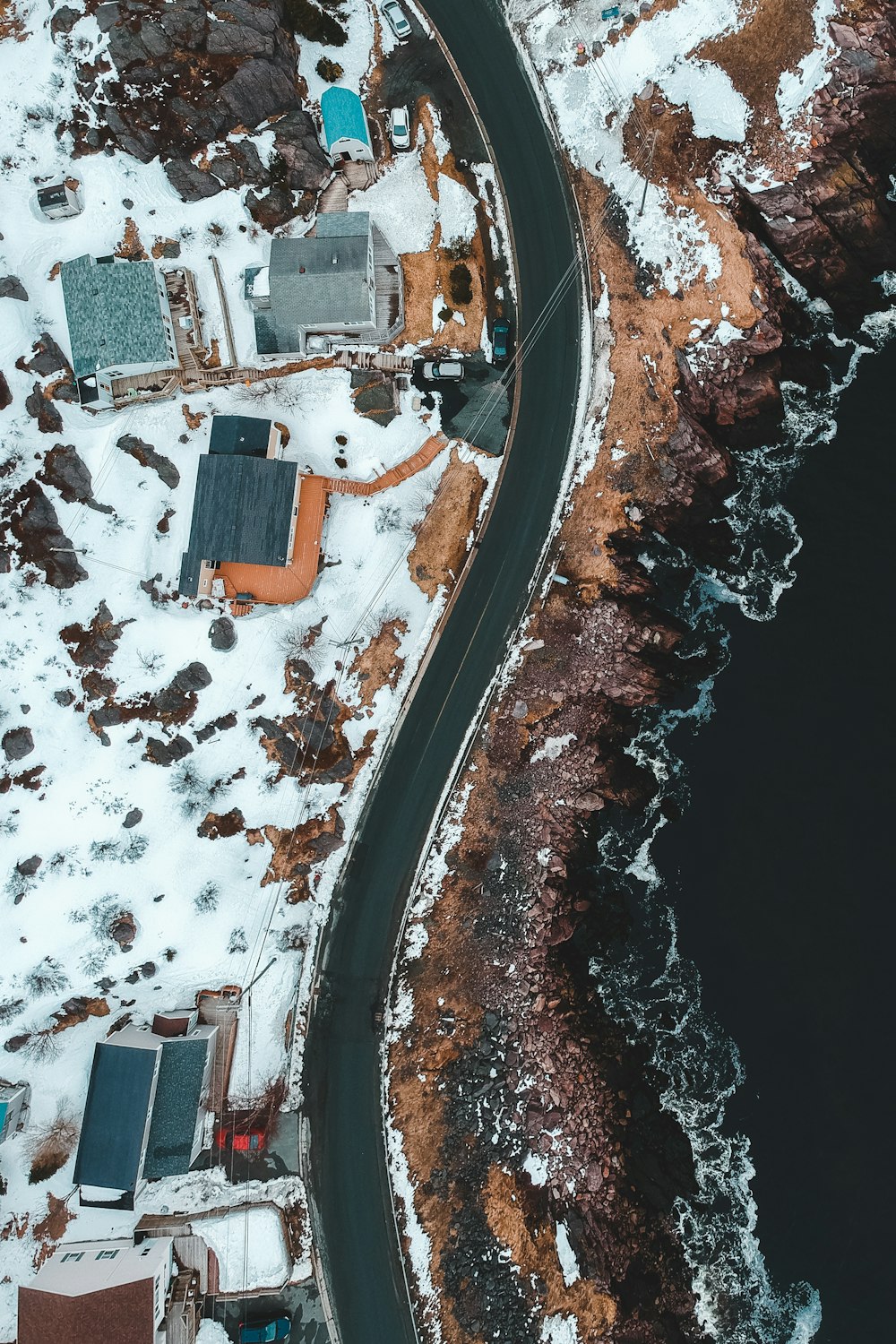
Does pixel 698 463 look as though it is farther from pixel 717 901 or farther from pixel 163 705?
pixel 163 705

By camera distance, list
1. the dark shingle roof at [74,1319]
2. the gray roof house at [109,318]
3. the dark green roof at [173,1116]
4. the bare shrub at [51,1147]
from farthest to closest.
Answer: the bare shrub at [51,1147] < the gray roof house at [109,318] < the dark green roof at [173,1116] < the dark shingle roof at [74,1319]

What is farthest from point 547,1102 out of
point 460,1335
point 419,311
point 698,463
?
point 419,311

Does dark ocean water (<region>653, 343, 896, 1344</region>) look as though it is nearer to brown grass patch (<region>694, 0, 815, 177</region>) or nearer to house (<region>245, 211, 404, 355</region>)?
brown grass patch (<region>694, 0, 815, 177</region>)

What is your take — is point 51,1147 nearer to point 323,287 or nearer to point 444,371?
point 444,371

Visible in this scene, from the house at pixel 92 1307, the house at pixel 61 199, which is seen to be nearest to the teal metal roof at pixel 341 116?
the house at pixel 61 199

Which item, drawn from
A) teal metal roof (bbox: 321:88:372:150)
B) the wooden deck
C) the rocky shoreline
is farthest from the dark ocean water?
teal metal roof (bbox: 321:88:372:150)

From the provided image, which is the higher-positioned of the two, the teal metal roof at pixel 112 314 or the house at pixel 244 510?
the teal metal roof at pixel 112 314

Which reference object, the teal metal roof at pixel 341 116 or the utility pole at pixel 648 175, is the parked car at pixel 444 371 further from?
the utility pole at pixel 648 175
